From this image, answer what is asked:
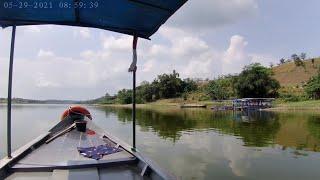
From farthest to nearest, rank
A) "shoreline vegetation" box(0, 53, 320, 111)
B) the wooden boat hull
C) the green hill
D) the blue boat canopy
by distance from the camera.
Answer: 1. the green hill
2. "shoreline vegetation" box(0, 53, 320, 111)
3. the wooden boat hull
4. the blue boat canopy

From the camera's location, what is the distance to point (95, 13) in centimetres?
497

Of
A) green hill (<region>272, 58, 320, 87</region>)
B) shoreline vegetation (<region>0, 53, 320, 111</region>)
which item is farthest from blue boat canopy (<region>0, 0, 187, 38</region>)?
green hill (<region>272, 58, 320, 87</region>)

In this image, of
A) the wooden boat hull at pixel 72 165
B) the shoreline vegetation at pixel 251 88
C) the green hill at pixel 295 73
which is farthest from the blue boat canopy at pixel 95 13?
the green hill at pixel 295 73

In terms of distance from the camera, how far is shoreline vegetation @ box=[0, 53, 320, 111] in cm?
6477

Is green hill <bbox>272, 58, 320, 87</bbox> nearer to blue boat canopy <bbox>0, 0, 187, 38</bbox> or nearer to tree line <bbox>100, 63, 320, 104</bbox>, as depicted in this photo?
tree line <bbox>100, 63, 320, 104</bbox>

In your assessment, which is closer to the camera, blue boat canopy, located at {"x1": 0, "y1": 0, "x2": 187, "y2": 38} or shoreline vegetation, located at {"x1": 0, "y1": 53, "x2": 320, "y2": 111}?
blue boat canopy, located at {"x1": 0, "y1": 0, "x2": 187, "y2": 38}

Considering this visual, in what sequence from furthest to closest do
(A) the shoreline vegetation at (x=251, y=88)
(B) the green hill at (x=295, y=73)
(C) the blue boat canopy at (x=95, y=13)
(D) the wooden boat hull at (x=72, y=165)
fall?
(B) the green hill at (x=295, y=73), (A) the shoreline vegetation at (x=251, y=88), (D) the wooden boat hull at (x=72, y=165), (C) the blue boat canopy at (x=95, y=13)

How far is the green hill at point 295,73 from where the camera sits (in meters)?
88.6

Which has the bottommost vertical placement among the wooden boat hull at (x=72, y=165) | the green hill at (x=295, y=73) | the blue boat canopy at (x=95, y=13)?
the wooden boat hull at (x=72, y=165)

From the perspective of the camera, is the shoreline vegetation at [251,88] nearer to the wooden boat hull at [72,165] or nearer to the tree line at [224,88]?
the tree line at [224,88]

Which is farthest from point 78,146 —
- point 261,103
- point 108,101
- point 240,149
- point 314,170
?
point 108,101

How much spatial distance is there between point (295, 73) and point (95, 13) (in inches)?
3759

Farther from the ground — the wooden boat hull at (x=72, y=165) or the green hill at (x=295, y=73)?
the green hill at (x=295, y=73)

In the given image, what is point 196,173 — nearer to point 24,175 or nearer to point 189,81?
point 24,175
